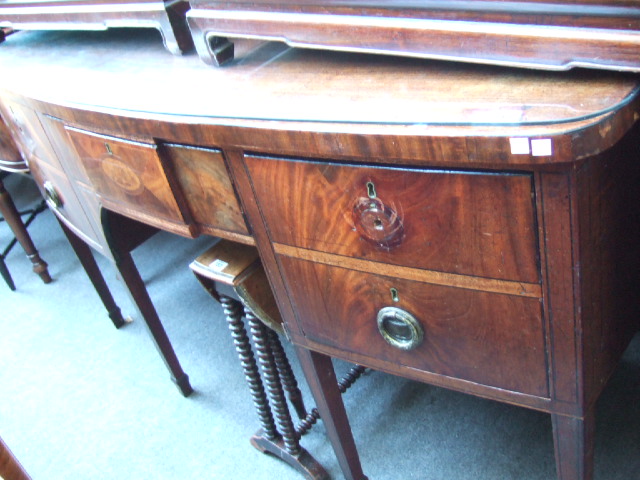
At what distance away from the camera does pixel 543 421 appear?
1298mm

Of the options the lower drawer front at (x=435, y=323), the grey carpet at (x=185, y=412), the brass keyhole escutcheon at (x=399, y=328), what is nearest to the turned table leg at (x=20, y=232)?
the grey carpet at (x=185, y=412)

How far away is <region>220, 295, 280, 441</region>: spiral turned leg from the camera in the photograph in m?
1.23

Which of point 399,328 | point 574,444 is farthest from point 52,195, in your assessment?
point 574,444

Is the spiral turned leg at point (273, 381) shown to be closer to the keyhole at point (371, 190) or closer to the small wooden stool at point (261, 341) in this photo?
the small wooden stool at point (261, 341)

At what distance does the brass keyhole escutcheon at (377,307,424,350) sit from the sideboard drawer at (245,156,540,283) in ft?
0.26

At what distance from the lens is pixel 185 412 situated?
1.58 m

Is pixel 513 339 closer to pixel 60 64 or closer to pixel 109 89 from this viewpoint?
pixel 109 89

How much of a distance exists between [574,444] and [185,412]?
101 centimetres

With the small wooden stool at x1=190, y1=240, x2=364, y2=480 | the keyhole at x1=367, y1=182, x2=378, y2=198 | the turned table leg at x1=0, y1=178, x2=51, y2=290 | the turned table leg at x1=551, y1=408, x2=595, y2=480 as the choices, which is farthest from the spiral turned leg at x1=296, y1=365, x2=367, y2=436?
the turned table leg at x1=0, y1=178, x2=51, y2=290

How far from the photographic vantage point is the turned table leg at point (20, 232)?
205 centimetres

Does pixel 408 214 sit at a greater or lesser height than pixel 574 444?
greater

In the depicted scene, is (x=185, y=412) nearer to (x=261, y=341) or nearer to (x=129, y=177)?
(x=261, y=341)

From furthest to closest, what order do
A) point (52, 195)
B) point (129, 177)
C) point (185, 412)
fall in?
point (185, 412)
point (52, 195)
point (129, 177)

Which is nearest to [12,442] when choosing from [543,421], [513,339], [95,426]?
[95,426]
